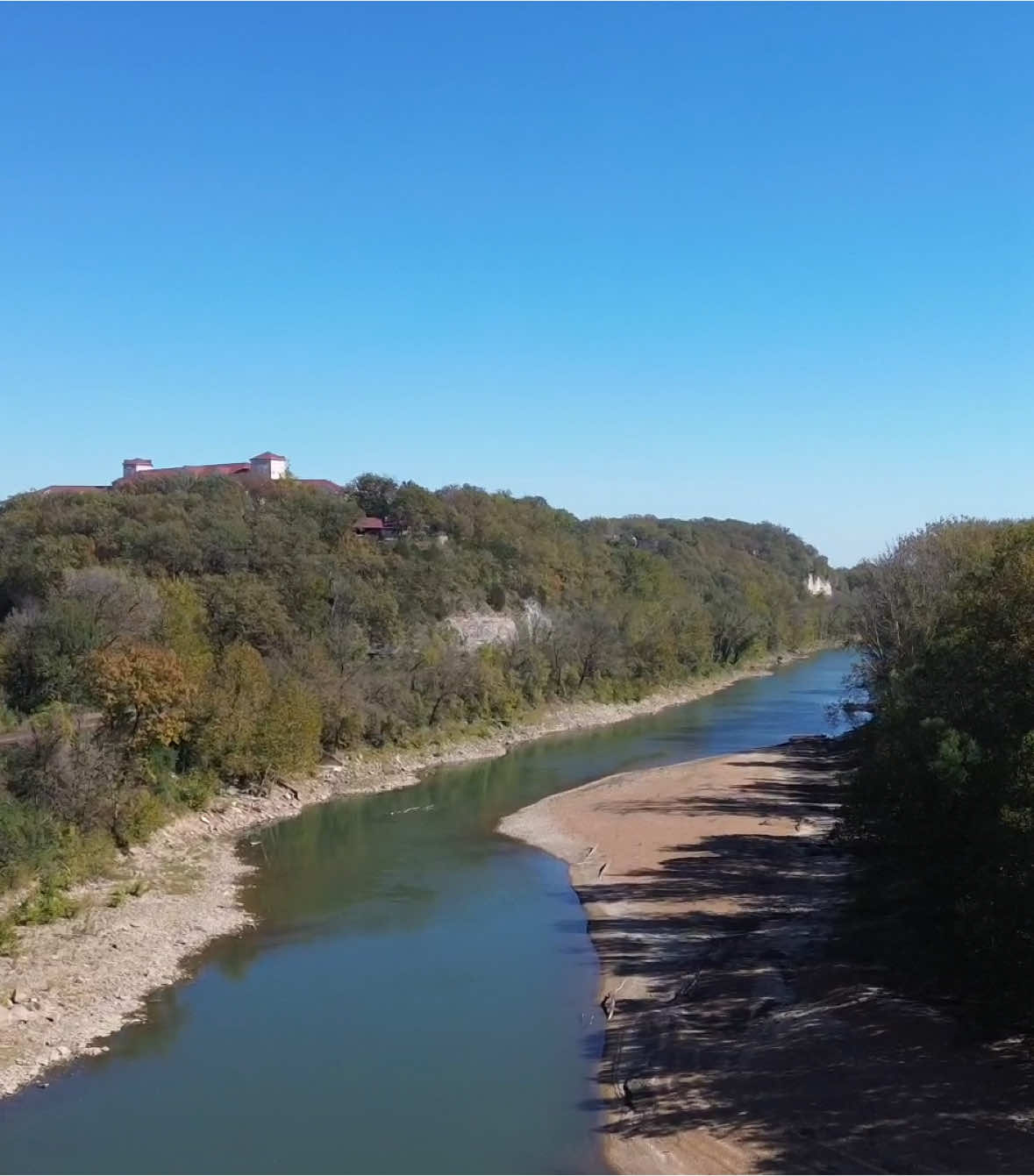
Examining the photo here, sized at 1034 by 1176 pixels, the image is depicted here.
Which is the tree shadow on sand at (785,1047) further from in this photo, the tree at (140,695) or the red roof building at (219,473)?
the red roof building at (219,473)

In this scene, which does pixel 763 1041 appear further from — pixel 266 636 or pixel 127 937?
pixel 266 636

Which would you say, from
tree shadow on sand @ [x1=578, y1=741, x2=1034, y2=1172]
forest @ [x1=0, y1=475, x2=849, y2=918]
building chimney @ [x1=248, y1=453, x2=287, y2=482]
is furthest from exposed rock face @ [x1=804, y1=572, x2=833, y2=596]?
tree shadow on sand @ [x1=578, y1=741, x2=1034, y2=1172]

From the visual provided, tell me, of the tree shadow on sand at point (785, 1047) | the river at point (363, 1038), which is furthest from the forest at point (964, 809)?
the river at point (363, 1038)

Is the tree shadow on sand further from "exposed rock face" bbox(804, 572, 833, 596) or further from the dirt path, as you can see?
"exposed rock face" bbox(804, 572, 833, 596)

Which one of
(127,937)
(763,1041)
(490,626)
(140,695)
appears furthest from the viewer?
(490,626)

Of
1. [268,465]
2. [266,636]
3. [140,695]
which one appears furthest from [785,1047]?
[268,465]

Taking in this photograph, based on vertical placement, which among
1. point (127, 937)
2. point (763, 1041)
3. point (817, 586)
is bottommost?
point (763, 1041)
